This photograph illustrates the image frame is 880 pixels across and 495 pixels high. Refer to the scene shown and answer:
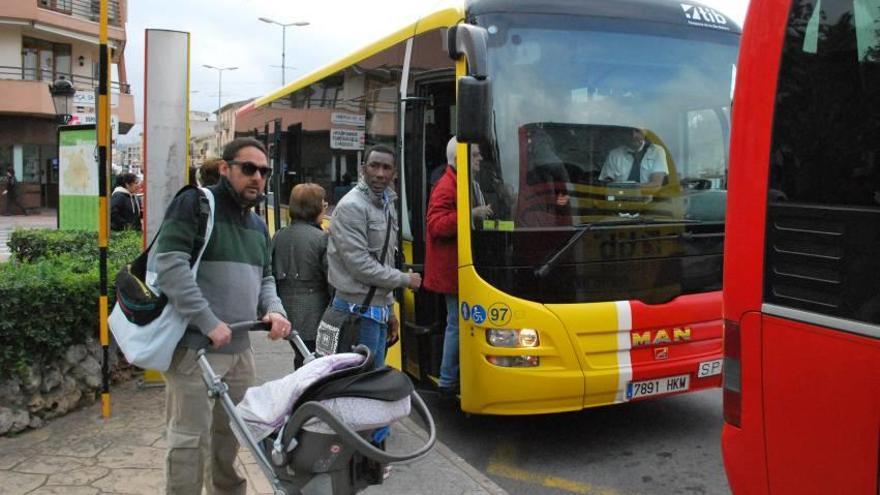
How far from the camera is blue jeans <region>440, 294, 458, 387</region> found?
5.22m

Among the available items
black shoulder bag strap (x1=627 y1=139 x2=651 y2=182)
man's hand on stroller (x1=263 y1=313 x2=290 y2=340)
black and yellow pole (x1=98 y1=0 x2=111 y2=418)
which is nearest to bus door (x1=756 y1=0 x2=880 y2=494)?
man's hand on stroller (x1=263 y1=313 x2=290 y2=340)

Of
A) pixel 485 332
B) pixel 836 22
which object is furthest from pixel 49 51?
pixel 836 22

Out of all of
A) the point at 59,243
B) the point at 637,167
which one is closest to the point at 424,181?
the point at 637,167

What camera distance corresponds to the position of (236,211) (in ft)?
11.0

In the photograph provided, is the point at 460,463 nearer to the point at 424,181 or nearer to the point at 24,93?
the point at 424,181

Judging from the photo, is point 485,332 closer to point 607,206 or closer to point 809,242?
point 607,206

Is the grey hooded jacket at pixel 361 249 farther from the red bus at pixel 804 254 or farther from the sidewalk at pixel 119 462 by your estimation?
the red bus at pixel 804 254

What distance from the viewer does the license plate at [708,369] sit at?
5.08m

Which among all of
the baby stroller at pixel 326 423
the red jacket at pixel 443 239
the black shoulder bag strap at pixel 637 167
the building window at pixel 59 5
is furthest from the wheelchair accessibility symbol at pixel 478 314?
the building window at pixel 59 5

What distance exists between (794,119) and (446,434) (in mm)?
3756

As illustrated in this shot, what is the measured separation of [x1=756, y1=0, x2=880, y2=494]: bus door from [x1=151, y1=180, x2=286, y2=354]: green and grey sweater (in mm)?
2157

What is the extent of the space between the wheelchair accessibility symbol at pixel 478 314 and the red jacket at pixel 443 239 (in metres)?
0.40

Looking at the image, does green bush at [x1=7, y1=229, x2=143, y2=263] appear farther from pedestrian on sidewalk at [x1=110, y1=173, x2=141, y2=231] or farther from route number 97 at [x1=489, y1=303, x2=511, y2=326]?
route number 97 at [x1=489, y1=303, x2=511, y2=326]

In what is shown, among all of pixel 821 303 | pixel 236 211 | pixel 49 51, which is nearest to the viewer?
pixel 821 303
